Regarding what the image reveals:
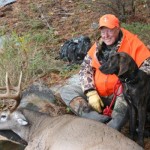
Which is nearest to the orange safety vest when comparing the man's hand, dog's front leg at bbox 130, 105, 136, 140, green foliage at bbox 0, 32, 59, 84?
the man's hand

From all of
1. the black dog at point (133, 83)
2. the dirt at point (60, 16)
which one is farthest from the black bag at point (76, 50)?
the black dog at point (133, 83)

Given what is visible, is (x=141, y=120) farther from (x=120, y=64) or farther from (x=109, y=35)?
(x=109, y=35)

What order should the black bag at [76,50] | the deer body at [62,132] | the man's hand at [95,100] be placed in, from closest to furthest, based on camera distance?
1. the deer body at [62,132]
2. the man's hand at [95,100]
3. the black bag at [76,50]

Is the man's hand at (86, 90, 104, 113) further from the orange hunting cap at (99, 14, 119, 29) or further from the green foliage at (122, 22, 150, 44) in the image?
the green foliage at (122, 22, 150, 44)

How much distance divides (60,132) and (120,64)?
1102 mm

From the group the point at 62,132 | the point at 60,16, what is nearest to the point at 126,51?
the point at 62,132

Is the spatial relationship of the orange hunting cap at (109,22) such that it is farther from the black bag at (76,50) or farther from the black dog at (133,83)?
the black bag at (76,50)

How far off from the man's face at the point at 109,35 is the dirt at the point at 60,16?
11.0 ft

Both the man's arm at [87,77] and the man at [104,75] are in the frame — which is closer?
the man at [104,75]

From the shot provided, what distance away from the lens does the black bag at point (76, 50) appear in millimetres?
9463

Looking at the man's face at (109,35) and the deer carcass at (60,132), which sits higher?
the man's face at (109,35)

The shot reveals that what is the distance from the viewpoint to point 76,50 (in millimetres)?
9492

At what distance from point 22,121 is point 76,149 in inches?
42.5

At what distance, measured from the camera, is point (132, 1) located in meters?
10.9
